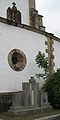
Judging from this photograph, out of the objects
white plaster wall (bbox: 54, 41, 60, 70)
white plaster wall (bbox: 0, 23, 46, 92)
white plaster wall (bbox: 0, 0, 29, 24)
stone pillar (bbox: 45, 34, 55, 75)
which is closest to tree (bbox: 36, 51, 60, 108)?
white plaster wall (bbox: 0, 23, 46, 92)

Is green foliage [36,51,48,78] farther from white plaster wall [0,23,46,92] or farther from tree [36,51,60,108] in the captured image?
white plaster wall [0,23,46,92]

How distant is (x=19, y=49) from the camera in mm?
18062

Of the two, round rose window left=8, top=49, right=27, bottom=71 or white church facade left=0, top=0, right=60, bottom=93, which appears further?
round rose window left=8, top=49, right=27, bottom=71

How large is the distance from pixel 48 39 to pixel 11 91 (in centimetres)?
549

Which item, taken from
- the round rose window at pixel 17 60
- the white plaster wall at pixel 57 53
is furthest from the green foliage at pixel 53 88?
the white plaster wall at pixel 57 53

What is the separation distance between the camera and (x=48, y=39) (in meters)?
21.1

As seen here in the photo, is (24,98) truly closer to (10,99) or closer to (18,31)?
(10,99)

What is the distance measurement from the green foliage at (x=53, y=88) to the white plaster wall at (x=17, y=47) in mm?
989

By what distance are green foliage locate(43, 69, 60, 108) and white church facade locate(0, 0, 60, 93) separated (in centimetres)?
98

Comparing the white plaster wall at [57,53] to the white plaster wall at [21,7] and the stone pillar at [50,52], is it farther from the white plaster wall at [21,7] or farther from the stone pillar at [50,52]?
the white plaster wall at [21,7]

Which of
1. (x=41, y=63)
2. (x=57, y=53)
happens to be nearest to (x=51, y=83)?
(x=41, y=63)

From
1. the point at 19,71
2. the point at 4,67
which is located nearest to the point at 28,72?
the point at 19,71

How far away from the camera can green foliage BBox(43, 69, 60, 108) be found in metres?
18.2

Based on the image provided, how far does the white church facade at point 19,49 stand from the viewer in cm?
1694
